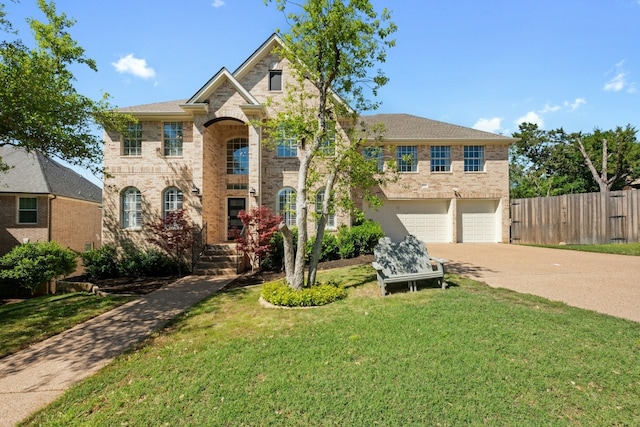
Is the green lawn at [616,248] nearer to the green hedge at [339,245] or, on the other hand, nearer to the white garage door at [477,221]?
the white garage door at [477,221]

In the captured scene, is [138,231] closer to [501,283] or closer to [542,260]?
[501,283]

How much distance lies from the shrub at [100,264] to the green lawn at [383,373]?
8.48m

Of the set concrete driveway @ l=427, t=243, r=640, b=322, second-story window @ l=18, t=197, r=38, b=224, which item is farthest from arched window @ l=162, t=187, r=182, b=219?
concrete driveway @ l=427, t=243, r=640, b=322

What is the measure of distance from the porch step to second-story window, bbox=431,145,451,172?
11773mm

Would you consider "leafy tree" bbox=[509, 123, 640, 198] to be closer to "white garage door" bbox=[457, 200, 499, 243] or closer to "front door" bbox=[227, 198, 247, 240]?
"white garage door" bbox=[457, 200, 499, 243]

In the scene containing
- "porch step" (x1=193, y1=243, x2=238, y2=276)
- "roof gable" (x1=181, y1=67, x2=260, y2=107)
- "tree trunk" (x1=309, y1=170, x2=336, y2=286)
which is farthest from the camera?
"roof gable" (x1=181, y1=67, x2=260, y2=107)

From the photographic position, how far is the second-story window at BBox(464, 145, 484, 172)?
16.3 meters

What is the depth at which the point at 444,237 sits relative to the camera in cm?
1650

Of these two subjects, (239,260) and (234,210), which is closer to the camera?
(239,260)

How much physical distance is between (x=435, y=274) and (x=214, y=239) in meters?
10.3

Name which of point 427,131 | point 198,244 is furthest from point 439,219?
point 198,244

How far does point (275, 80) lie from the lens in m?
14.0

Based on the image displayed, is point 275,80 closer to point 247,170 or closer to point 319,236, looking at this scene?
point 247,170

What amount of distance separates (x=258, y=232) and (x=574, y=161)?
1286 inches
